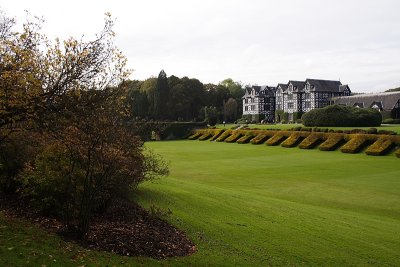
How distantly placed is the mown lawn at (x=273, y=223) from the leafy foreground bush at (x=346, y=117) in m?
29.6

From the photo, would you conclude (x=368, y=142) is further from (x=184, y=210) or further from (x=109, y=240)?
(x=109, y=240)

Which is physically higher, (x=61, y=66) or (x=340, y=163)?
(x=61, y=66)

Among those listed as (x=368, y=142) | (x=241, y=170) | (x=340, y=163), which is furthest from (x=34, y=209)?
(x=368, y=142)

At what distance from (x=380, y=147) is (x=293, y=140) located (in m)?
12.8

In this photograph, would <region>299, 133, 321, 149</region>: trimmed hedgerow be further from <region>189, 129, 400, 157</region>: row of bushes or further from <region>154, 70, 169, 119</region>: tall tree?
<region>154, 70, 169, 119</region>: tall tree

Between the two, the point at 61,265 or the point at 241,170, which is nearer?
the point at 61,265

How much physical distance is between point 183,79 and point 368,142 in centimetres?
6640

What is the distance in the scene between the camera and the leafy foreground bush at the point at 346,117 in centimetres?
5922

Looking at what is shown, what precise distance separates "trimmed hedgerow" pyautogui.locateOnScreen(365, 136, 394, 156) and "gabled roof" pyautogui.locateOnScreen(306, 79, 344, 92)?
5669 centimetres

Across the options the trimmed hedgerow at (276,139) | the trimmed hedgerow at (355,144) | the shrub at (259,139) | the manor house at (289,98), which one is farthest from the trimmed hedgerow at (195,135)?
the trimmed hedgerow at (355,144)

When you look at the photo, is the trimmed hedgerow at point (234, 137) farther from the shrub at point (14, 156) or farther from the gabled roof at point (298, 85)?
the shrub at point (14, 156)

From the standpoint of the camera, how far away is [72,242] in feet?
28.7

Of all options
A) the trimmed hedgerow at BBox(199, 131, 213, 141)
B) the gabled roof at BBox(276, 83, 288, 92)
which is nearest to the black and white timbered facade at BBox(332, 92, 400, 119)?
the gabled roof at BBox(276, 83, 288, 92)

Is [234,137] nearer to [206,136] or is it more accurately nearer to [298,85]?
[206,136]
